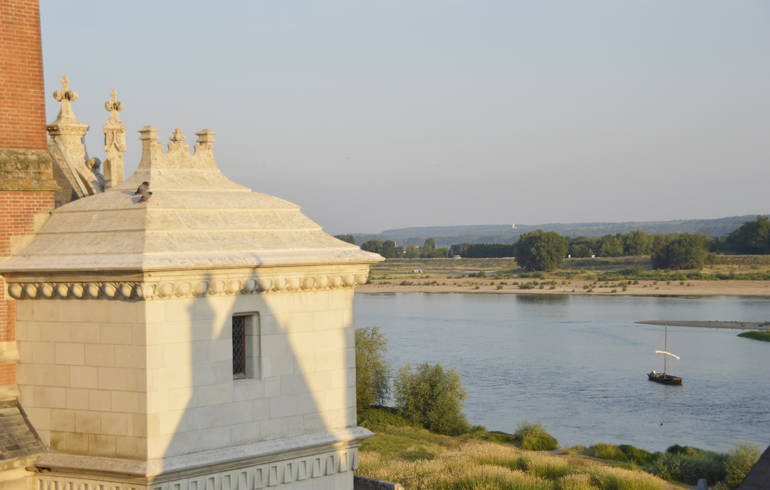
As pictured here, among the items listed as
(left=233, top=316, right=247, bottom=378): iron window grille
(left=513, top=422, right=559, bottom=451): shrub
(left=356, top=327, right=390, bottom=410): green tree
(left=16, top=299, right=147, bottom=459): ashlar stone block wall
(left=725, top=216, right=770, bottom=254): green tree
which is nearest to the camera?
(left=16, top=299, right=147, bottom=459): ashlar stone block wall

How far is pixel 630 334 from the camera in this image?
7156cm

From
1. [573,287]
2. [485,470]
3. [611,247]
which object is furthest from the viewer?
[611,247]

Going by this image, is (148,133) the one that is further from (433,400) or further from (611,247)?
(611,247)

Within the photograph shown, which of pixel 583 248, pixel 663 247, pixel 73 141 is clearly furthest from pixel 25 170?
pixel 583 248

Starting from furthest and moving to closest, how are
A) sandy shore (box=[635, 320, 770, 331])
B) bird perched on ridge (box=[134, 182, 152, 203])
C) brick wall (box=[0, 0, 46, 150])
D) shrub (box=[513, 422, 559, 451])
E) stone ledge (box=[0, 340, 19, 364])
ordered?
1. sandy shore (box=[635, 320, 770, 331])
2. shrub (box=[513, 422, 559, 451])
3. brick wall (box=[0, 0, 46, 150])
4. stone ledge (box=[0, 340, 19, 364])
5. bird perched on ridge (box=[134, 182, 152, 203])

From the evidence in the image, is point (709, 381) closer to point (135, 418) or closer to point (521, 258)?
point (135, 418)

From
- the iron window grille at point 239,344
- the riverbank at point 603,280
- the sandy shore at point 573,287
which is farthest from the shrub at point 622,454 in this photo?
the sandy shore at point 573,287

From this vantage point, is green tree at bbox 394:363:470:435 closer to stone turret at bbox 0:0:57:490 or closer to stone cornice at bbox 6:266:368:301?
stone cornice at bbox 6:266:368:301

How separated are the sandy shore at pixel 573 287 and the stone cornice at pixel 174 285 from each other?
101 meters

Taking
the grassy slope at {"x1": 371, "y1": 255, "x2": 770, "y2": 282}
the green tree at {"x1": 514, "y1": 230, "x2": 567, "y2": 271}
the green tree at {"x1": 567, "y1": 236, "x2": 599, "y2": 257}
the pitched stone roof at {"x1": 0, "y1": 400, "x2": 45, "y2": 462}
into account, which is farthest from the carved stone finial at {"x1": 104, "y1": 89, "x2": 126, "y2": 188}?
the green tree at {"x1": 567, "y1": 236, "x2": 599, "y2": 257}

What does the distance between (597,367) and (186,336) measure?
169 feet

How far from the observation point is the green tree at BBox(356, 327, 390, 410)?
144 feet

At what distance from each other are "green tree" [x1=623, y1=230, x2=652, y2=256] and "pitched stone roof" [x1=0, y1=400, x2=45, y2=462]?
16098 cm

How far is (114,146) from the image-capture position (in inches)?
495
